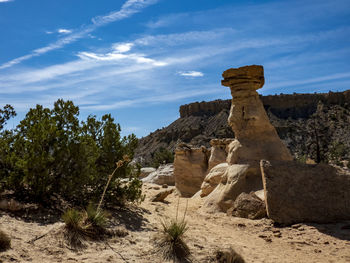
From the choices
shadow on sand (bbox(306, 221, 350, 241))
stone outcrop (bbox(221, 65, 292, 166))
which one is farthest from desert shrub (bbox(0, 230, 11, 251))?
stone outcrop (bbox(221, 65, 292, 166))

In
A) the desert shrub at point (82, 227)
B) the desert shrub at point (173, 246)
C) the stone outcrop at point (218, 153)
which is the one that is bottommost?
the desert shrub at point (173, 246)

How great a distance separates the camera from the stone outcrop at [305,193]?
7.81 m

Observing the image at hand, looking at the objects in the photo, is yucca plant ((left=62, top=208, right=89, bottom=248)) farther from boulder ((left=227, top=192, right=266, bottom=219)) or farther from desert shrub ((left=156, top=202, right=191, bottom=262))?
boulder ((left=227, top=192, right=266, bottom=219))

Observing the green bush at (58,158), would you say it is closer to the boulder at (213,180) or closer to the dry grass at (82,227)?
the dry grass at (82,227)

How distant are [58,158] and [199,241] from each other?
3.67m

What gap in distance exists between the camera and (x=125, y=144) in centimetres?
898

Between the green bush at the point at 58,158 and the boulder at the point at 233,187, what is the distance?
3128mm

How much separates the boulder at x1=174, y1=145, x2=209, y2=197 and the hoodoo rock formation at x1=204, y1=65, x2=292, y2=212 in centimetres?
638

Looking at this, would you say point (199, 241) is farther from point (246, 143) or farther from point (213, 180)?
point (213, 180)

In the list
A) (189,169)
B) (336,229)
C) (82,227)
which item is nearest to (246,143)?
(336,229)

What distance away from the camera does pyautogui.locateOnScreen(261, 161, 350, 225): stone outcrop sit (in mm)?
7809

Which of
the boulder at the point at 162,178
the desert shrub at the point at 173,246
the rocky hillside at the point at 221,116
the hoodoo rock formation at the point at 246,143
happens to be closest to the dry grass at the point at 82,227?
the desert shrub at the point at 173,246

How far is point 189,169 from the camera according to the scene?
18.2 meters

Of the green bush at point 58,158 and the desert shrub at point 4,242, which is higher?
the green bush at point 58,158
